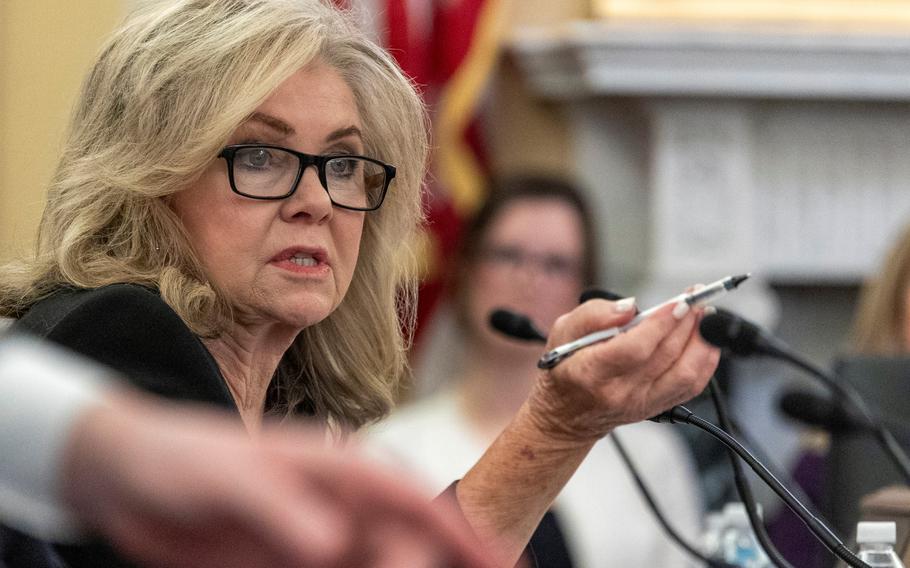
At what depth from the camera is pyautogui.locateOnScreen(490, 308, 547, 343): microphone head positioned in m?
1.61


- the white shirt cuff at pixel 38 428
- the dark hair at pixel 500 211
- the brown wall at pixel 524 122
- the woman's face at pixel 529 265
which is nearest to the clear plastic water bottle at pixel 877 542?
the white shirt cuff at pixel 38 428

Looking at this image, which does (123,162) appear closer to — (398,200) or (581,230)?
(398,200)

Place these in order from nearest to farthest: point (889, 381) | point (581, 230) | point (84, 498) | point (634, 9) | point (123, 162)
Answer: point (84, 498)
point (123, 162)
point (889, 381)
point (581, 230)
point (634, 9)

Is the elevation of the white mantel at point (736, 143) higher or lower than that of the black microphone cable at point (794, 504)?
lower

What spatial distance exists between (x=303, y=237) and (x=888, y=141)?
330cm

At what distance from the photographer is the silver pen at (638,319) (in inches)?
52.4

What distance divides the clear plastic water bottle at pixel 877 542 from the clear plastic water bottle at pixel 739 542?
0.48 metres

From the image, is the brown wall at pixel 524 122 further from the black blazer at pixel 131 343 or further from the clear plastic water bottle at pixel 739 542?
the black blazer at pixel 131 343

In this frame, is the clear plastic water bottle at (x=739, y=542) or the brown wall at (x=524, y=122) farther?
the brown wall at (x=524, y=122)

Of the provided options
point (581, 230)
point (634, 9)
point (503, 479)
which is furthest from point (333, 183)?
point (634, 9)

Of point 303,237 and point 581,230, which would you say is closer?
point 303,237

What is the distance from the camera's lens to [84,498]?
52 cm

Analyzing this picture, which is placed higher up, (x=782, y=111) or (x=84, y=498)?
(x=84, y=498)

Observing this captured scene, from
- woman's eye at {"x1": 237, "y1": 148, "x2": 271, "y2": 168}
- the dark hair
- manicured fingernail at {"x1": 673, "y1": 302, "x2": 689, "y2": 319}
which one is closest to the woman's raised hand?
manicured fingernail at {"x1": 673, "y1": 302, "x2": 689, "y2": 319}
